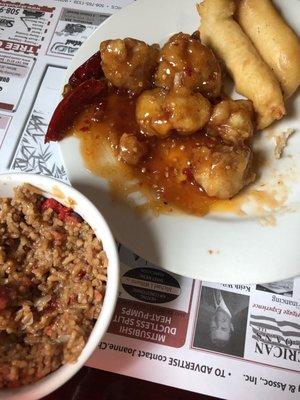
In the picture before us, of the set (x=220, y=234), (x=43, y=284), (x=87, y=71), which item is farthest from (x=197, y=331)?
(x=87, y=71)

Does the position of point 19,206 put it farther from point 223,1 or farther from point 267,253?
point 223,1

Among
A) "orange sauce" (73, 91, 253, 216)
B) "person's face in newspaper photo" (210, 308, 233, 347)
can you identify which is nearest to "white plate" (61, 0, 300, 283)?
"orange sauce" (73, 91, 253, 216)

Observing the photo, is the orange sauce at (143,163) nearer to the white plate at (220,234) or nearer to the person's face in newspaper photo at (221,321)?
the white plate at (220,234)

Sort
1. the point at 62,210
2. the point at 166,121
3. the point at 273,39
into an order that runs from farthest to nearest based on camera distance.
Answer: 1. the point at 273,39
2. the point at 166,121
3. the point at 62,210

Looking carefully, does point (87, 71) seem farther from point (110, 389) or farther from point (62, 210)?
point (110, 389)

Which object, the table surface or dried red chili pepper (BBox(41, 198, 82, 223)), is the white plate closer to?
dried red chili pepper (BBox(41, 198, 82, 223))

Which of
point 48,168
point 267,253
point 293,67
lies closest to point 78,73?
point 48,168
